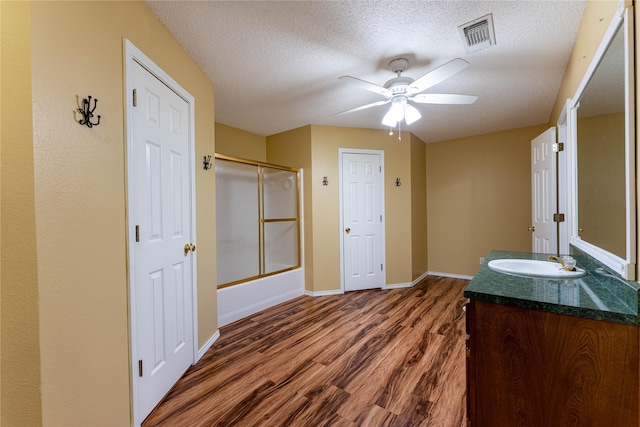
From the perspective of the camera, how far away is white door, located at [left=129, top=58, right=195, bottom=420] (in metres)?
1.48

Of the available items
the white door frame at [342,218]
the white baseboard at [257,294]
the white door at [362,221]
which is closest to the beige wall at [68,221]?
the white baseboard at [257,294]

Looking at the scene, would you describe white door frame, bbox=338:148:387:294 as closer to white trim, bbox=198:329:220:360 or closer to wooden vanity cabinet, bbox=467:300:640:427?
white trim, bbox=198:329:220:360

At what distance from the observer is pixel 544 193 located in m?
2.67

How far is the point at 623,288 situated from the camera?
0.95 metres

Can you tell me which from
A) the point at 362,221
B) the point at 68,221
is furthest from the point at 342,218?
the point at 68,221

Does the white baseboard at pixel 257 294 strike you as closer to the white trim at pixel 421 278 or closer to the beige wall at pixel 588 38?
the white trim at pixel 421 278

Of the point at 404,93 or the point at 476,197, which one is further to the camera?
the point at 476,197

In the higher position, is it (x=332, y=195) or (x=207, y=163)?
(x=207, y=163)

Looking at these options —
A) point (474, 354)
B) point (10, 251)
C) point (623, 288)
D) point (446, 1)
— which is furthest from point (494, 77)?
point (10, 251)

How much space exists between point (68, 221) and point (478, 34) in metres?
2.52

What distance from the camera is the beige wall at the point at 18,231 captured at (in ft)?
3.04

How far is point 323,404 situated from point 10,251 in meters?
1.67

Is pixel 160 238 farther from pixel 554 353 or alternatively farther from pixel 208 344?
pixel 554 353

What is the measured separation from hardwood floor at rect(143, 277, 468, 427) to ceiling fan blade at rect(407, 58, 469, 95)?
2082 millimetres
